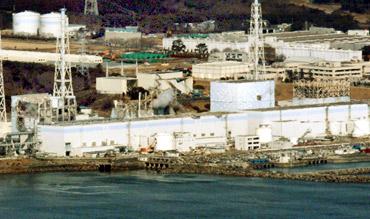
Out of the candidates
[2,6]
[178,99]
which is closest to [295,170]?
[178,99]

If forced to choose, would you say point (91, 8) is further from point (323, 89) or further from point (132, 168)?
point (132, 168)

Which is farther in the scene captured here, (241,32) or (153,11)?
(153,11)

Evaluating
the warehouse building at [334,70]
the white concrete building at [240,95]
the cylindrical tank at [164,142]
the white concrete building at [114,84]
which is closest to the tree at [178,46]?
the warehouse building at [334,70]

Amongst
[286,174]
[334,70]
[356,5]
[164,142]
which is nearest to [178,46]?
[334,70]

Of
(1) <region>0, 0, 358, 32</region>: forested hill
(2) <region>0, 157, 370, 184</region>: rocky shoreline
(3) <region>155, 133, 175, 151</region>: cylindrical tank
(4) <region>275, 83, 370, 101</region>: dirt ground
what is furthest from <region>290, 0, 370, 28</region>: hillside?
(2) <region>0, 157, 370, 184</region>: rocky shoreline

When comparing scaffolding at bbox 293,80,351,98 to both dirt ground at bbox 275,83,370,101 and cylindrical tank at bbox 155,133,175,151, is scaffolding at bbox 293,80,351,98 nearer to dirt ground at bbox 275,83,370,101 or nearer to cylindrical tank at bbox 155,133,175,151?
dirt ground at bbox 275,83,370,101

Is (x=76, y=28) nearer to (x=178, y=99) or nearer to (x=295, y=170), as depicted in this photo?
(x=178, y=99)
